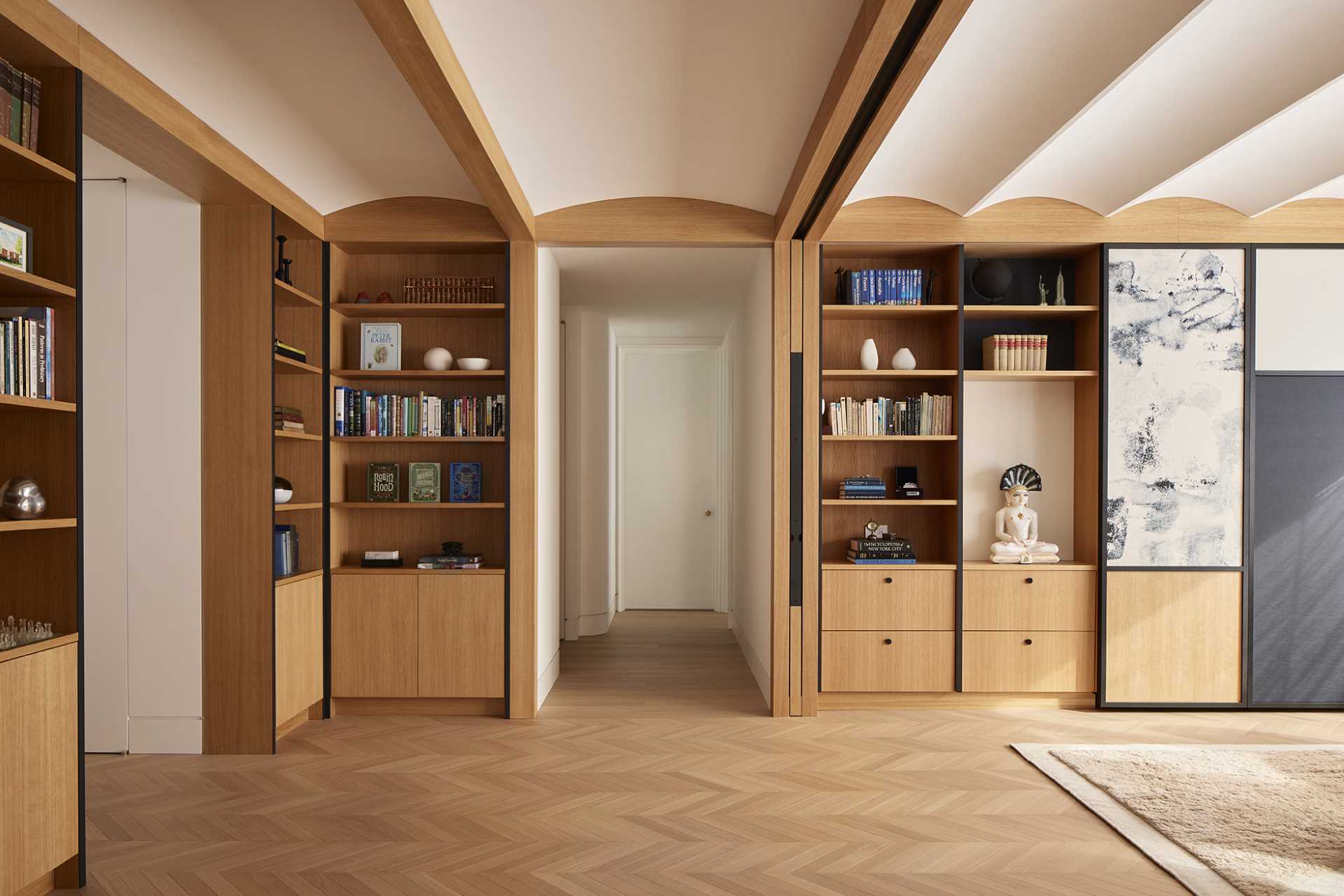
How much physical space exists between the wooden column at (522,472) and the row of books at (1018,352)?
2.63 meters

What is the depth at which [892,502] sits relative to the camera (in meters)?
4.82

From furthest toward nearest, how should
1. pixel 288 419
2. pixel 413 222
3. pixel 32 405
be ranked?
pixel 413 222, pixel 288 419, pixel 32 405

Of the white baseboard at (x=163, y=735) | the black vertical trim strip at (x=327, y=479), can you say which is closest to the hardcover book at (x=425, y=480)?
the black vertical trim strip at (x=327, y=479)

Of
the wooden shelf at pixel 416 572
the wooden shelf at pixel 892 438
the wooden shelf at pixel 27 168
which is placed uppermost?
the wooden shelf at pixel 27 168

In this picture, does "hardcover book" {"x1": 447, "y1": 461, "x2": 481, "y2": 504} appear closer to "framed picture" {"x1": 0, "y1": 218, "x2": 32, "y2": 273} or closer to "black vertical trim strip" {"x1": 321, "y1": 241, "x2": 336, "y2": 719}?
"black vertical trim strip" {"x1": 321, "y1": 241, "x2": 336, "y2": 719}

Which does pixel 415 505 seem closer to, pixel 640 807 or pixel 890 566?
pixel 640 807

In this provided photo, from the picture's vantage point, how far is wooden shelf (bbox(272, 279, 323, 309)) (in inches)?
167

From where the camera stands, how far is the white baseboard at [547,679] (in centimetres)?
482

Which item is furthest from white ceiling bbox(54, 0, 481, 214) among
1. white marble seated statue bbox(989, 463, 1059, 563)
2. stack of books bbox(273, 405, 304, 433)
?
white marble seated statue bbox(989, 463, 1059, 563)

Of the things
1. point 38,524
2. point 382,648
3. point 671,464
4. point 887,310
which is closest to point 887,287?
point 887,310

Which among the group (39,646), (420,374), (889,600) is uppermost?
(420,374)

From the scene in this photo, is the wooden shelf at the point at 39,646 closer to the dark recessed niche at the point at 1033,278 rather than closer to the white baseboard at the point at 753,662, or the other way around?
the white baseboard at the point at 753,662

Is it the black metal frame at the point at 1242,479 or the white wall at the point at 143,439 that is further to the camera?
the black metal frame at the point at 1242,479

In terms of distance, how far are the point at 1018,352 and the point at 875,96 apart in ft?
8.15
